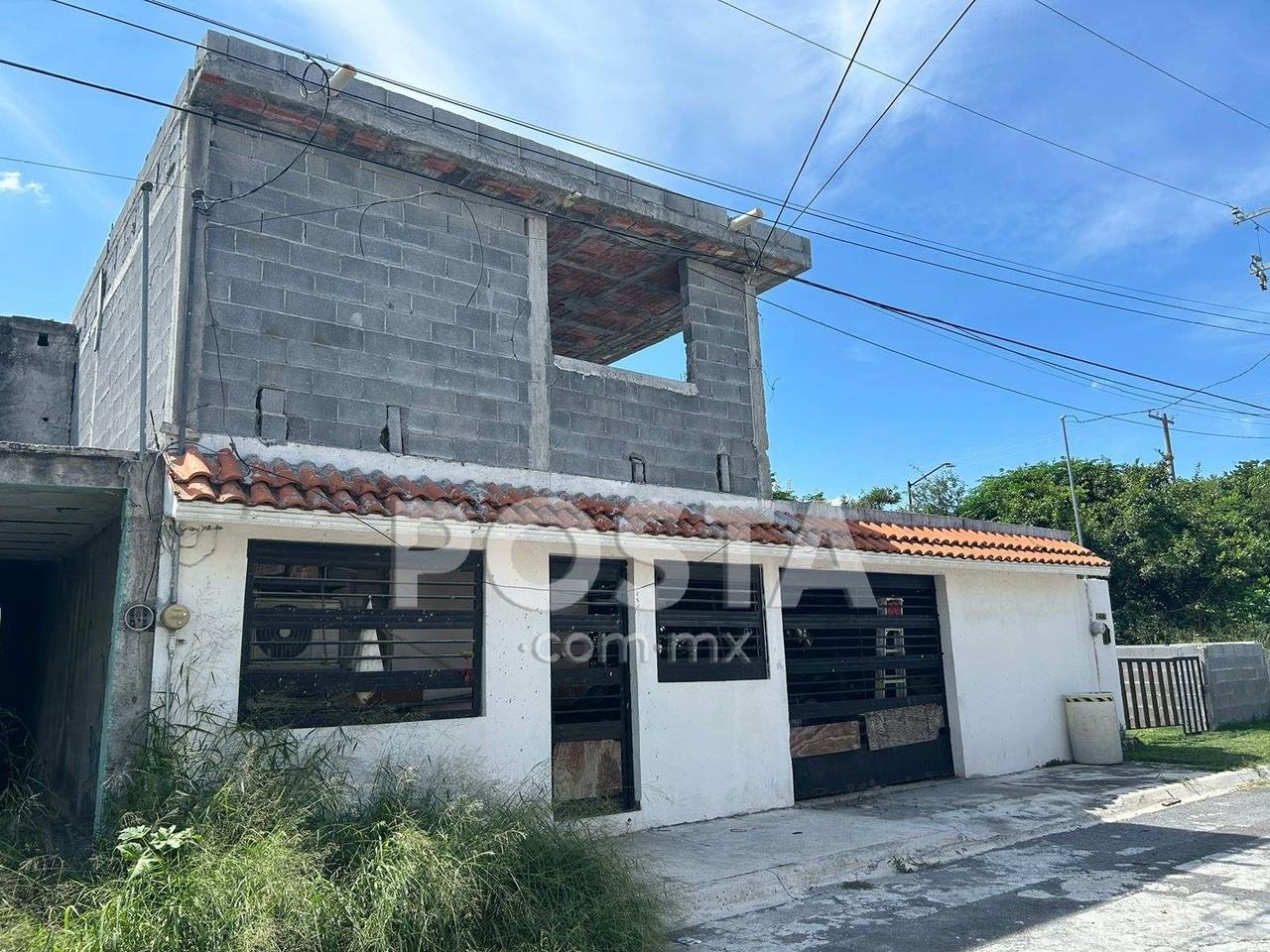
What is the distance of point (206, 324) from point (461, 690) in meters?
3.54

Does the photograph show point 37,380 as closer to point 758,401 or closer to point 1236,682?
point 758,401

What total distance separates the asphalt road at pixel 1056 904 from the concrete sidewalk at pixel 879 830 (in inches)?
7.9

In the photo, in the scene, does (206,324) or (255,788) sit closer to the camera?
(255,788)

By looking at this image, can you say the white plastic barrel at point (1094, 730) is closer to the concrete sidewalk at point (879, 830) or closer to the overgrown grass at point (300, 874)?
the concrete sidewalk at point (879, 830)

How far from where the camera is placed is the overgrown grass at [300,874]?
179 inches

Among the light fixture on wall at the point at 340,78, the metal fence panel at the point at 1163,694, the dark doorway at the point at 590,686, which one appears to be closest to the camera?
the light fixture on wall at the point at 340,78

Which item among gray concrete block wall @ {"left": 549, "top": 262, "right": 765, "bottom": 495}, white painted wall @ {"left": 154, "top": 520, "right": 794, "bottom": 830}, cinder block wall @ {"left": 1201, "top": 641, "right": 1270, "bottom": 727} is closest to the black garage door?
white painted wall @ {"left": 154, "top": 520, "right": 794, "bottom": 830}

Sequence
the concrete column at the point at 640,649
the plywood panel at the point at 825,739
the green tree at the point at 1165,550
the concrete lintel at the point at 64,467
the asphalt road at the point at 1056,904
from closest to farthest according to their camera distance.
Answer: the asphalt road at the point at 1056,904 → the concrete lintel at the point at 64,467 → the concrete column at the point at 640,649 → the plywood panel at the point at 825,739 → the green tree at the point at 1165,550

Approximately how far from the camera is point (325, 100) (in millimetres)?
7852

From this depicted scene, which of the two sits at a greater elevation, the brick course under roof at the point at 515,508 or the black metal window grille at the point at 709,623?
the brick course under roof at the point at 515,508

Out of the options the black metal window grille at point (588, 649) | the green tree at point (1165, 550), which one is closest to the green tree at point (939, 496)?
the green tree at point (1165, 550)

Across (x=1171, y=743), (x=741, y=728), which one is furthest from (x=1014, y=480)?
(x=741, y=728)

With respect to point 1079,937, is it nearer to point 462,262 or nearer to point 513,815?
point 513,815

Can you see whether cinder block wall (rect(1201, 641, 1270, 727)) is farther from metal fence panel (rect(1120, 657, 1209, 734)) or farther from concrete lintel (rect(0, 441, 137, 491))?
concrete lintel (rect(0, 441, 137, 491))
